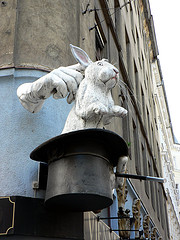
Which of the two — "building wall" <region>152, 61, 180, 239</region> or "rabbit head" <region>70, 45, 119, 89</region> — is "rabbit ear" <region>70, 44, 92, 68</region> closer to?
"rabbit head" <region>70, 45, 119, 89</region>

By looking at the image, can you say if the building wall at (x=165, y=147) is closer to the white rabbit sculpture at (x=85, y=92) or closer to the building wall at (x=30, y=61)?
the building wall at (x=30, y=61)

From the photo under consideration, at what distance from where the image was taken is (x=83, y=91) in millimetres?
5375

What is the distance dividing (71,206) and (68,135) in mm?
1063

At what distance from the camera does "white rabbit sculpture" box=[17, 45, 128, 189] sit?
522 cm

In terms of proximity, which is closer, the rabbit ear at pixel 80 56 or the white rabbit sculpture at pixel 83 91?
the white rabbit sculpture at pixel 83 91

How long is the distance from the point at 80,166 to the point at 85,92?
101cm

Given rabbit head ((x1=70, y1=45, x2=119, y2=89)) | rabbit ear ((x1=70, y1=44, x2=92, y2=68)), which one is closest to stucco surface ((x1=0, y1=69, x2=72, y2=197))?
rabbit ear ((x1=70, y1=44, x2=92, y2=68))

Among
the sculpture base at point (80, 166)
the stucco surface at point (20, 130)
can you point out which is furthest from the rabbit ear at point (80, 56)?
the sculpture base at point (80, 166)

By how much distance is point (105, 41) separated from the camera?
40.2 ft

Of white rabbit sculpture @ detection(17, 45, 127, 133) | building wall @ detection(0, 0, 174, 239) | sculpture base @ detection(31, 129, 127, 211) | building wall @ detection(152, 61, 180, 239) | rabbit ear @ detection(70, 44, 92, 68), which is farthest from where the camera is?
building wall @ detection(152, 61, 180, 239)

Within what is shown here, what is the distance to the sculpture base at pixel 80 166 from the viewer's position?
486 centimetres

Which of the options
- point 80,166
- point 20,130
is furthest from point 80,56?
point 80,166

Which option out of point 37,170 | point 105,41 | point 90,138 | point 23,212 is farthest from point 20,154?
point 105,41

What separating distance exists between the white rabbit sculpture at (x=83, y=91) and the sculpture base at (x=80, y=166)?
331 mm
